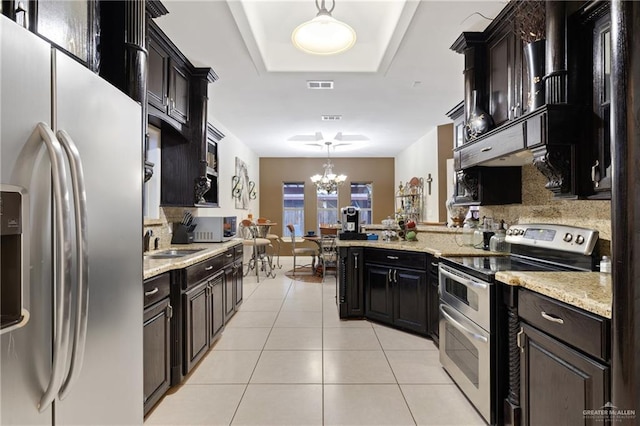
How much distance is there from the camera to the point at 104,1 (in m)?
1.76

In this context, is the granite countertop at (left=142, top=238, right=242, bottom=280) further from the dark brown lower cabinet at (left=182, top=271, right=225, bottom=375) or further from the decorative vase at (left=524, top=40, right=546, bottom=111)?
the decorative vase at (left=524, top=40, right=546, bottom=111)

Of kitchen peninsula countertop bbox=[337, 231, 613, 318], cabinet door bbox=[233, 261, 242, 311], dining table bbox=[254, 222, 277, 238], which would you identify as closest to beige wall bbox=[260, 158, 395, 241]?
dining table bbox=[254, 222, 277, 238]

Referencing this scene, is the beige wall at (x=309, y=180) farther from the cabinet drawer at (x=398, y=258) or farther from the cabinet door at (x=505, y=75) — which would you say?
the cabinet door at (x=505, y=75)

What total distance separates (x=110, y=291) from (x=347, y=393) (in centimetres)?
171

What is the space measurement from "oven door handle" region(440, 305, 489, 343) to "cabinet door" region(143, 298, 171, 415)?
1941 millimetres

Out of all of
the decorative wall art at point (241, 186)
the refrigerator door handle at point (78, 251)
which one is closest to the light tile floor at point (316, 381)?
the refrigerator door handle at point (78, 251)

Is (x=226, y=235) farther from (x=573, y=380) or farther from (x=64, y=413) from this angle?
(x=573, y=380)

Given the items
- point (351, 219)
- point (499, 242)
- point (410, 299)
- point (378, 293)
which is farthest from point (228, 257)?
point (499, 242)

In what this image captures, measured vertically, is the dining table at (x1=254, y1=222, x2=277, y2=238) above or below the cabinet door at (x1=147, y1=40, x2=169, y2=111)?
below

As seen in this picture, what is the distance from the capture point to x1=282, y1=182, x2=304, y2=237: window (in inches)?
362

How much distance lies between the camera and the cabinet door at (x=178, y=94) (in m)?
2.94

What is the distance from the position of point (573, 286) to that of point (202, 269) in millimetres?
2417

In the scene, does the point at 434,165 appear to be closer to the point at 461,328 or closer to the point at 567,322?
the point at 461,328

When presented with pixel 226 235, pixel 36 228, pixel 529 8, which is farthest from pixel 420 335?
pixel 36 228
